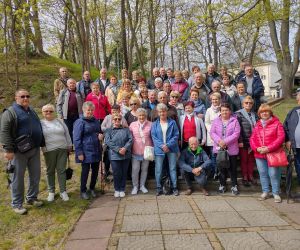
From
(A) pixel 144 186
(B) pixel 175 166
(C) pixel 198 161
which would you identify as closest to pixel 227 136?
(C) pixel 198 161

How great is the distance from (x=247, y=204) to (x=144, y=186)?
2051 millimetres

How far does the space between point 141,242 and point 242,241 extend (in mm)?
1327

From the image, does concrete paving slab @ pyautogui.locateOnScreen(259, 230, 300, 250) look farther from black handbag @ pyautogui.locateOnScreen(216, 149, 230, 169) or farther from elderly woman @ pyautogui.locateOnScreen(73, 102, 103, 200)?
elderly woman @ pyautogui.locateOnScreen(73, 102, 103, 200)

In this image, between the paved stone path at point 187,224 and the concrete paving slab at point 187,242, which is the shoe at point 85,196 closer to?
the paved stone path at point 187,224

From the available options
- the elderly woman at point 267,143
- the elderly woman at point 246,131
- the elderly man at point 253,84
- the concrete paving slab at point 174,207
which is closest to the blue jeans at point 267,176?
the elderly woman at point 267,143

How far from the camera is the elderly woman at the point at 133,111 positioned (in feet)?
22.0

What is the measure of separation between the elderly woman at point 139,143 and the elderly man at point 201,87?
156cm

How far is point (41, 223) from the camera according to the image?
206 inches

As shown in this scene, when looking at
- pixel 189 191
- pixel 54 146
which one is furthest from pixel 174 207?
pixel 54 146

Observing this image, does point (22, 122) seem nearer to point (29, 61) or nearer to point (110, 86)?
point (110, 86)

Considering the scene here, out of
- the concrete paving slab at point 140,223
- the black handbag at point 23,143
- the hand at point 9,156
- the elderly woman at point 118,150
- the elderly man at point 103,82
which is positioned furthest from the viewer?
the elderly man at point 103,82

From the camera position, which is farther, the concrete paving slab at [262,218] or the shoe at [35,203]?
the shoe at [35,203]

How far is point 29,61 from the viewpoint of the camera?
66.1 ft

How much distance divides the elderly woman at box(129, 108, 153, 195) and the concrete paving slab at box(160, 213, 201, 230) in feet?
4.48
